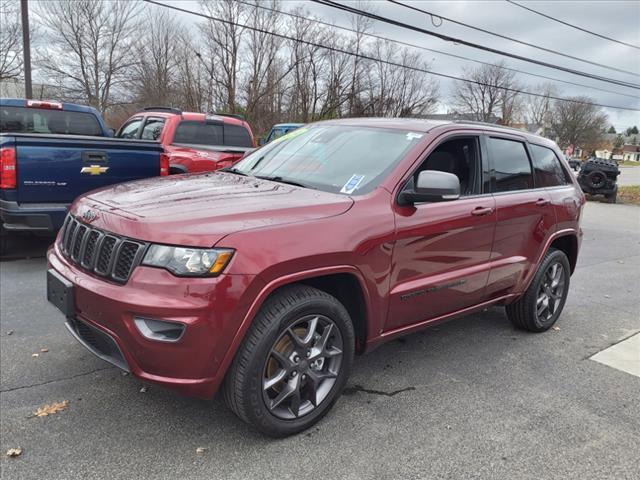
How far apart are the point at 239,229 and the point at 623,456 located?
8.17ft

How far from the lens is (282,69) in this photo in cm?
3372

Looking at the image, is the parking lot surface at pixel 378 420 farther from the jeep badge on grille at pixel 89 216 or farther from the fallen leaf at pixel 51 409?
the jeep badge on grille at pixel 89 216

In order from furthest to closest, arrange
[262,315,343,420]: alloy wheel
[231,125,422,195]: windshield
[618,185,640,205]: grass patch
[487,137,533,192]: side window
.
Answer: [618,185,640,205]: grass patch < [487,137,533,192]: side window < [231,125,422,195]: windshield < [262,315,343,420]: alloy wheel

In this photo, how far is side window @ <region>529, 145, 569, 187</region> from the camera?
4504mm

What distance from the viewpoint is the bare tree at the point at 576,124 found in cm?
8112

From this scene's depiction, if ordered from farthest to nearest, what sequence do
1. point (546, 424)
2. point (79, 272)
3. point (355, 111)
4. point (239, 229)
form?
1. point (355, 111)
2. point (546, 424)
3. point (79, 272)
4. point (239, 229)

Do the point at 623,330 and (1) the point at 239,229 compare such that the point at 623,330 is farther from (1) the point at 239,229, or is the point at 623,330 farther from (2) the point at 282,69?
(2) the point at 282,69

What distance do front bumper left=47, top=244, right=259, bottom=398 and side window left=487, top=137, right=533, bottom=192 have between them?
245cm

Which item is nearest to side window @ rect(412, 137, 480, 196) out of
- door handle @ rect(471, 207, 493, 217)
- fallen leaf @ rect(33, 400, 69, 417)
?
door handle @ rect(471, 207, 493, 217)

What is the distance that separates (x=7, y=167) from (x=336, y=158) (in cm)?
395

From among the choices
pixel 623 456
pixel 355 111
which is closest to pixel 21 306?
pixel 623 456

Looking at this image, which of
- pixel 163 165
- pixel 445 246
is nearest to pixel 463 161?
pixel 445 246

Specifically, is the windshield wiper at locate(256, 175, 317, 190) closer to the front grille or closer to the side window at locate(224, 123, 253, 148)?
the front grille

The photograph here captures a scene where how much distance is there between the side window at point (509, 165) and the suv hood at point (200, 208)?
1.61 metres
